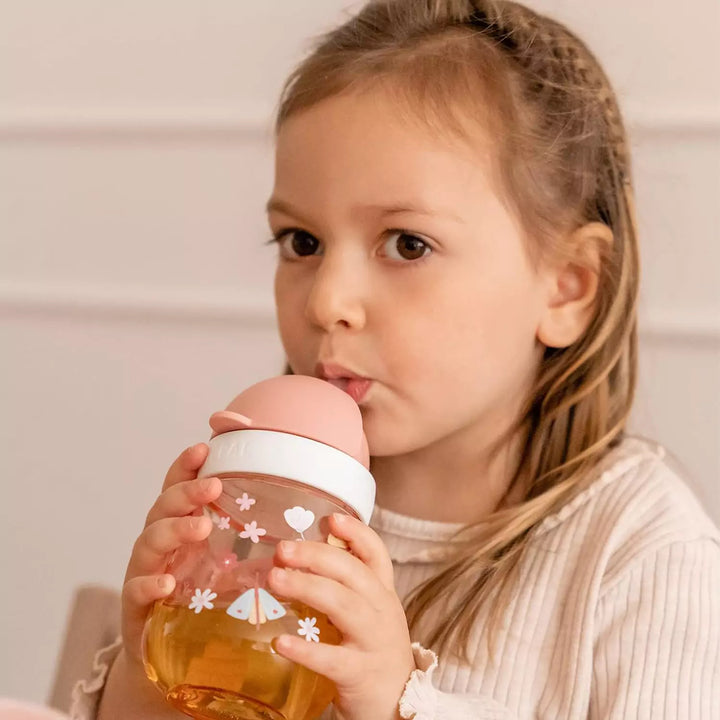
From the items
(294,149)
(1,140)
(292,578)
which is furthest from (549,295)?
(1,140)

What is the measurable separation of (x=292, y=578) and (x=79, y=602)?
39cm

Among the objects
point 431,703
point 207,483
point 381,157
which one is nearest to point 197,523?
point 207,483

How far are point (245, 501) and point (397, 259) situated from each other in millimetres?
283

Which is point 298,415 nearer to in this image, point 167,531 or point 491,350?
point 167,531

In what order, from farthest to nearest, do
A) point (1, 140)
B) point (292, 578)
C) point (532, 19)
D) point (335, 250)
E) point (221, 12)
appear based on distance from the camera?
1. point (1, 140)
2. point (221, 12)
3. point (532, 19)
4. point (335, 250)
5. point (292, 578)

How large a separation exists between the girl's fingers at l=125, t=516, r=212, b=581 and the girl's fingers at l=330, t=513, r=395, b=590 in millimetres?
77

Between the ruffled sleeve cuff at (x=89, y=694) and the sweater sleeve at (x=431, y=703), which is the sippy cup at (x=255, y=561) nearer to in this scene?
the sweater sleeve at (x=431, y=703)

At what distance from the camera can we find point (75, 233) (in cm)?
143

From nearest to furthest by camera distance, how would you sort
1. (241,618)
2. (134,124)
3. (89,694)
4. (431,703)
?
(241,618) < (431,703) < (89,694) < (134,124)

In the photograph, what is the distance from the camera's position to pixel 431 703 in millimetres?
717

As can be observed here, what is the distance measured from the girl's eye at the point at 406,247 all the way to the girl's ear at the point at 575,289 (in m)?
0.15

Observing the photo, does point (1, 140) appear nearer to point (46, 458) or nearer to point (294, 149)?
point (46, 458)

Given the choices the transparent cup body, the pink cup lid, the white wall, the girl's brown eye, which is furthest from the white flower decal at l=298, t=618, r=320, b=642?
the white wall

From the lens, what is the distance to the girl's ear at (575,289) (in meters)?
0.92
